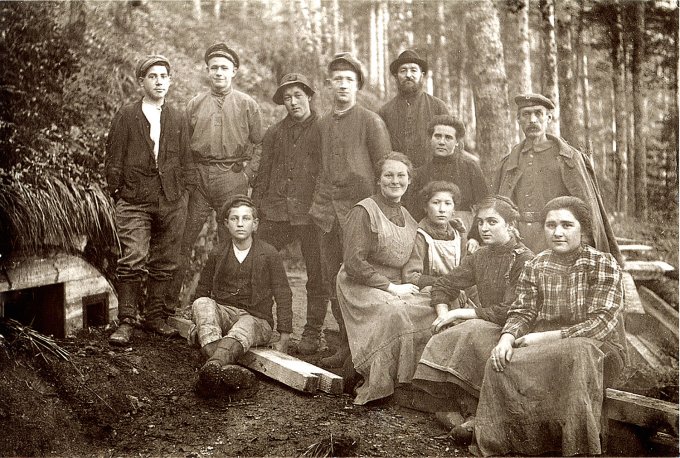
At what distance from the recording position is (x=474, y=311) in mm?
3195

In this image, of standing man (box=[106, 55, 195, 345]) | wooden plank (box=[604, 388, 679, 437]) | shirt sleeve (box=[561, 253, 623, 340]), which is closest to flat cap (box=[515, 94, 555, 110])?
shirt sleeve (box=[561, 253, 623, 340])

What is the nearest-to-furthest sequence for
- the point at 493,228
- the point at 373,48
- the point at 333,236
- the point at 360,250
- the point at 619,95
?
the point at 493,228 < the point at 360,250 < the point at 619,95 < the point at 333,236 < the point at 373,48

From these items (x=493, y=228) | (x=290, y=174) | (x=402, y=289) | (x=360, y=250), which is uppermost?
(x=290, y=174)

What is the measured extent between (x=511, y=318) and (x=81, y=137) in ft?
8.76

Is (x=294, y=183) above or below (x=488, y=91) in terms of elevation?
below

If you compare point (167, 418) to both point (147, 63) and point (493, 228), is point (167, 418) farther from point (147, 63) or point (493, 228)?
point (147, 63)

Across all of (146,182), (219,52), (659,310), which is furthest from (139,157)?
(659,310)

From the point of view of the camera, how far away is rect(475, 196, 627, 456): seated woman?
280 centimetres

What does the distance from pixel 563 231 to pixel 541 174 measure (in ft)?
1.76

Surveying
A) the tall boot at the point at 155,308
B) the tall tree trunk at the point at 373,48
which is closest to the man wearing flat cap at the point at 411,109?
the tall tree trunk at the point at 373,48

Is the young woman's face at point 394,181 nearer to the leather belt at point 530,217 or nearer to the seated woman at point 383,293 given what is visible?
the seated woman at point 383,293

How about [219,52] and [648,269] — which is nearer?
[648,269]

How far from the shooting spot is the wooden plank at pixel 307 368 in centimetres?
337

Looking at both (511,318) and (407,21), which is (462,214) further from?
(407,21)
